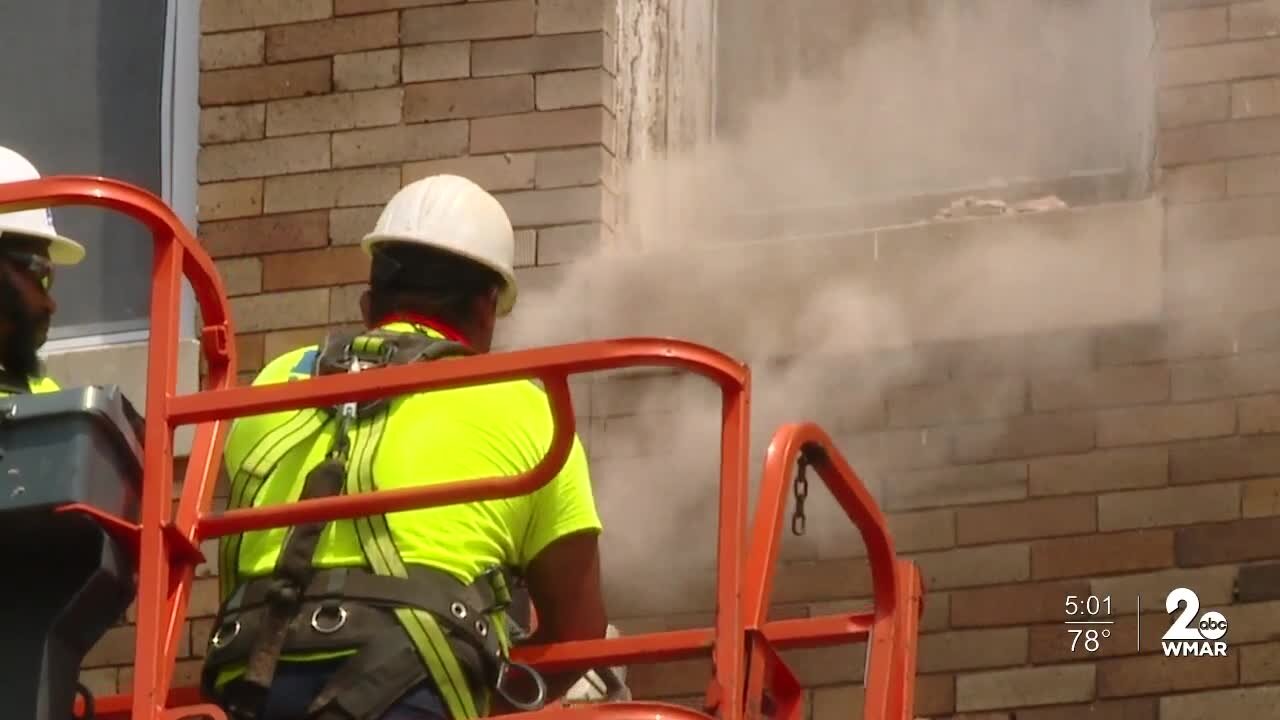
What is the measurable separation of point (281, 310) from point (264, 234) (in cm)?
23

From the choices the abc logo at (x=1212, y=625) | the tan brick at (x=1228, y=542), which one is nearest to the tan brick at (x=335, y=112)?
the tan brick at (x=1228, y=542)

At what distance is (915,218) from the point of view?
760 centimetres

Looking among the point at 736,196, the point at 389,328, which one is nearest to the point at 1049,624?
the point at 736,196

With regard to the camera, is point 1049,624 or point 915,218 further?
point 915,218

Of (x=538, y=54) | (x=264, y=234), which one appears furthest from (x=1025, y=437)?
(x=264, y=234)

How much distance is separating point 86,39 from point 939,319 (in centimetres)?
273

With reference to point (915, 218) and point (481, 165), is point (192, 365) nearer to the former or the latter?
point (481, 165)

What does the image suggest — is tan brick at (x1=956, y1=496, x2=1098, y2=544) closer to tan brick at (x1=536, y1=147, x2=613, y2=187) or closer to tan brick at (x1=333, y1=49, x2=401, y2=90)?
tan brick at (x1=536, y1=147, x2=613, y2=187)

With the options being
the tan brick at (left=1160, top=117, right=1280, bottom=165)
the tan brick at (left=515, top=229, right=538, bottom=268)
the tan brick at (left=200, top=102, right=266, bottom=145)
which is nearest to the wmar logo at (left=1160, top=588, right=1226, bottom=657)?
the tan brick at (left=1160, top=117, right=1280, bottom=165)

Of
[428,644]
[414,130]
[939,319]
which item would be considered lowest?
[428,644]

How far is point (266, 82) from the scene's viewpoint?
26.0 ft

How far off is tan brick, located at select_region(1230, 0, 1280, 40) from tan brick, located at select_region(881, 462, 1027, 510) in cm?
118

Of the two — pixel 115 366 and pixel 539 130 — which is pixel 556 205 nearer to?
pixel 539 130

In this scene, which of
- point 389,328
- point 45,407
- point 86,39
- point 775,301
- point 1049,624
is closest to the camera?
point 45,407
